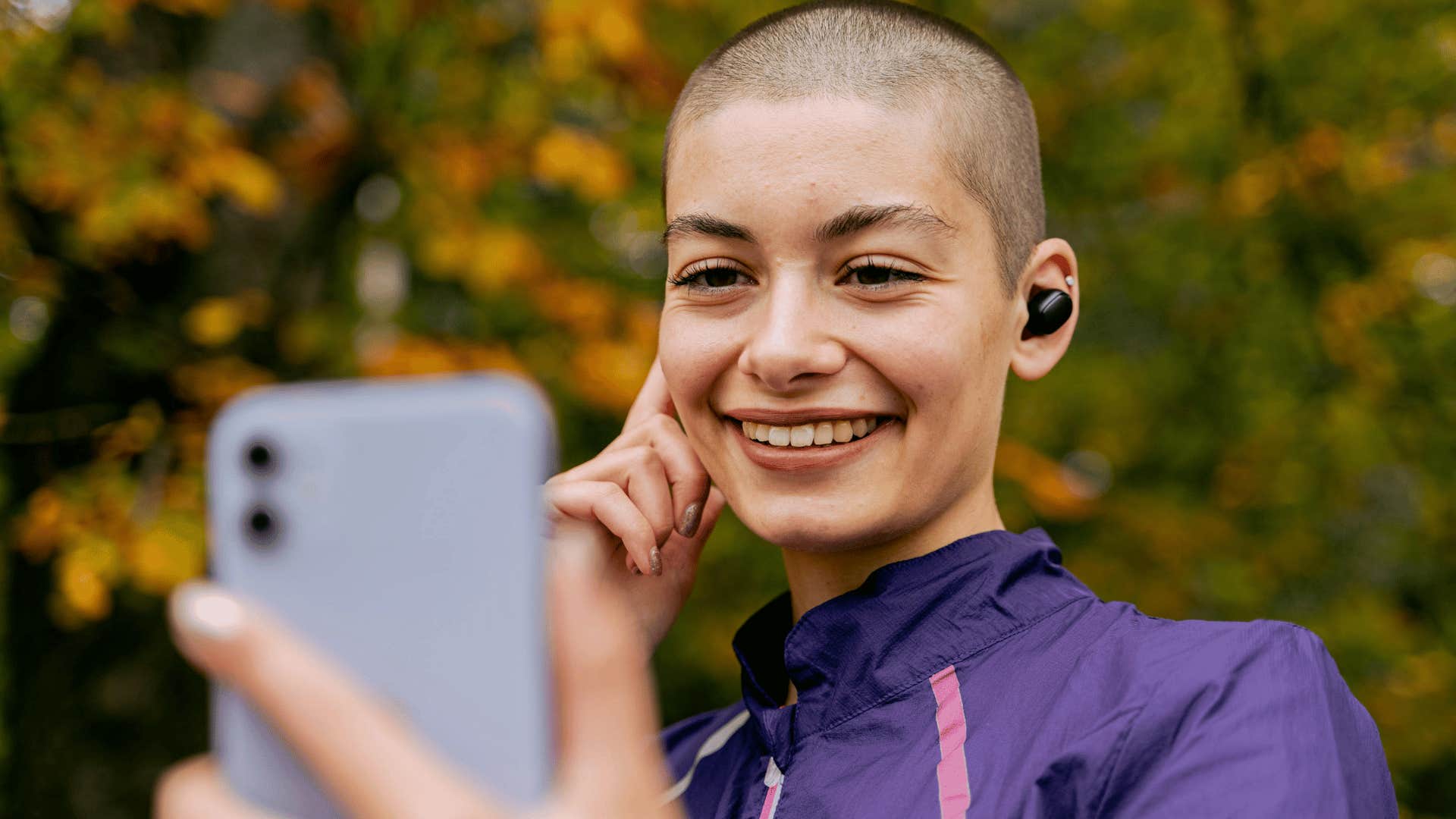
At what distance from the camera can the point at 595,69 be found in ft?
13.7

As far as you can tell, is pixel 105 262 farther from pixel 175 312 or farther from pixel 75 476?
pixel 75 476

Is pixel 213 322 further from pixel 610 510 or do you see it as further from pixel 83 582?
pixel 610 510

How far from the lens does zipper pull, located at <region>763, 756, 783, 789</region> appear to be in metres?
1.61

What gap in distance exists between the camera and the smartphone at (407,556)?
0.88 m

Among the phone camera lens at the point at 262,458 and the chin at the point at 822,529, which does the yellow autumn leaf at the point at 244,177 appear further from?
the phone camera lens at the point at 262,458

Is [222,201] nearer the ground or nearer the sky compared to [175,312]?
nearer the sky

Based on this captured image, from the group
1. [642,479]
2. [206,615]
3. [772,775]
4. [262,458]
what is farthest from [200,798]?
[642,479]

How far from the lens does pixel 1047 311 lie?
→ 72.3 inches

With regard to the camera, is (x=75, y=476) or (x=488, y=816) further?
(x=75, y=476)

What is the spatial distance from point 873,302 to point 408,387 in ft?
2.71

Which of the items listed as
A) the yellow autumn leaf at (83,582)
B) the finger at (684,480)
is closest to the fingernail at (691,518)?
the finger at (684,480)

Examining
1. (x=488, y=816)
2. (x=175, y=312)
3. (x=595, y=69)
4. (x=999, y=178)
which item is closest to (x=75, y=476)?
(x=175, y=312)

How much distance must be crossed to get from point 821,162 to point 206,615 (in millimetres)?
1015

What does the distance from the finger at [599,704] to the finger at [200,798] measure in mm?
237
